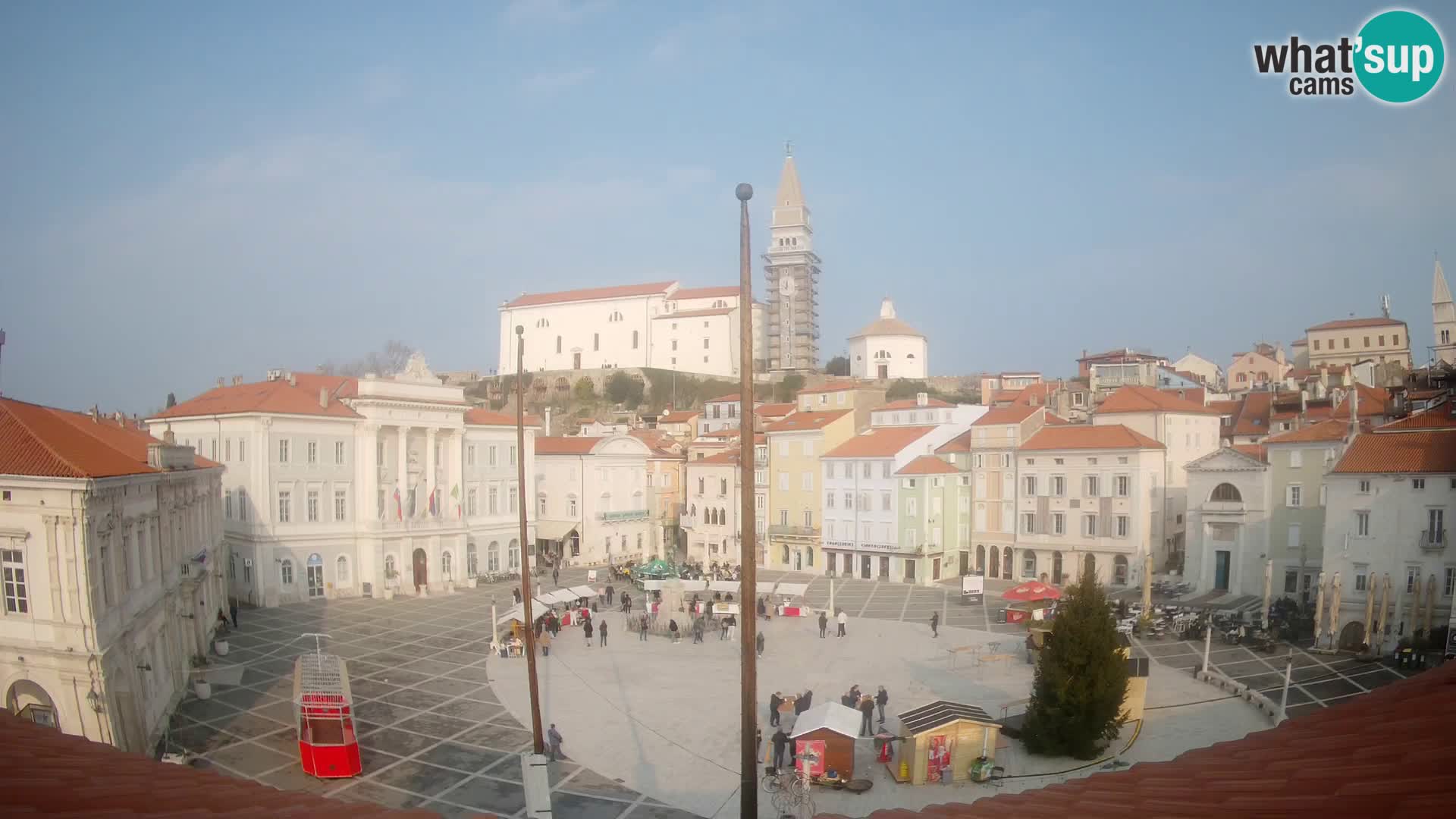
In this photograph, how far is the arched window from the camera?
140 feet

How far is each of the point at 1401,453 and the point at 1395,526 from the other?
255 centimetres

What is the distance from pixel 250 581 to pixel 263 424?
7.24 metres

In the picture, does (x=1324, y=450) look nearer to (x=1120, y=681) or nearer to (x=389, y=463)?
(x=1120, y=681)

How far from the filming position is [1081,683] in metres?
21.3

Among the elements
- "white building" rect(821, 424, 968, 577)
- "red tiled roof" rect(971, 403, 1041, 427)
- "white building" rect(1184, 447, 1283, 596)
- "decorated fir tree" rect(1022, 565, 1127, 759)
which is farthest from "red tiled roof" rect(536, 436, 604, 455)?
"decorated fir tree" rect(1022, 565, 1127, 759)

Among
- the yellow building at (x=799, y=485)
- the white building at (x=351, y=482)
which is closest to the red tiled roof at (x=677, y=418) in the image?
the yellow building at (x=799, y=485)

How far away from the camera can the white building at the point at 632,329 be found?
116 m

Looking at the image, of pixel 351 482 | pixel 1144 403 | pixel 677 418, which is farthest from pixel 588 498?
pixel 1144 403

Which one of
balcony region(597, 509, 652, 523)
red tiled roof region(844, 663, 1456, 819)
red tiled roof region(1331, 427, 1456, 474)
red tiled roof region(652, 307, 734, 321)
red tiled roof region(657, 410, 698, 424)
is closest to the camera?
red tiled roof region(844, 663, 1456, 819)

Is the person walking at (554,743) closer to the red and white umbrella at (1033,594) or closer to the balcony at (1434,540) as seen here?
the red and white umbrella at (1033,594)

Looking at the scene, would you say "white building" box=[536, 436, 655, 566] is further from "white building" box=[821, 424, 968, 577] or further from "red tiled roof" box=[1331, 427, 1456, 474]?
"red tiled roof" box=[1331, 427, 1456, 474]

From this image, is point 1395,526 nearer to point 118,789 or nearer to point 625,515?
point 118,789

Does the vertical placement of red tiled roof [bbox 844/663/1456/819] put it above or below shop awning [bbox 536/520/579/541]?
above

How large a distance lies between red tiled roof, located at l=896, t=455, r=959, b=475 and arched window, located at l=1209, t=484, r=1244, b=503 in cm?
1369
